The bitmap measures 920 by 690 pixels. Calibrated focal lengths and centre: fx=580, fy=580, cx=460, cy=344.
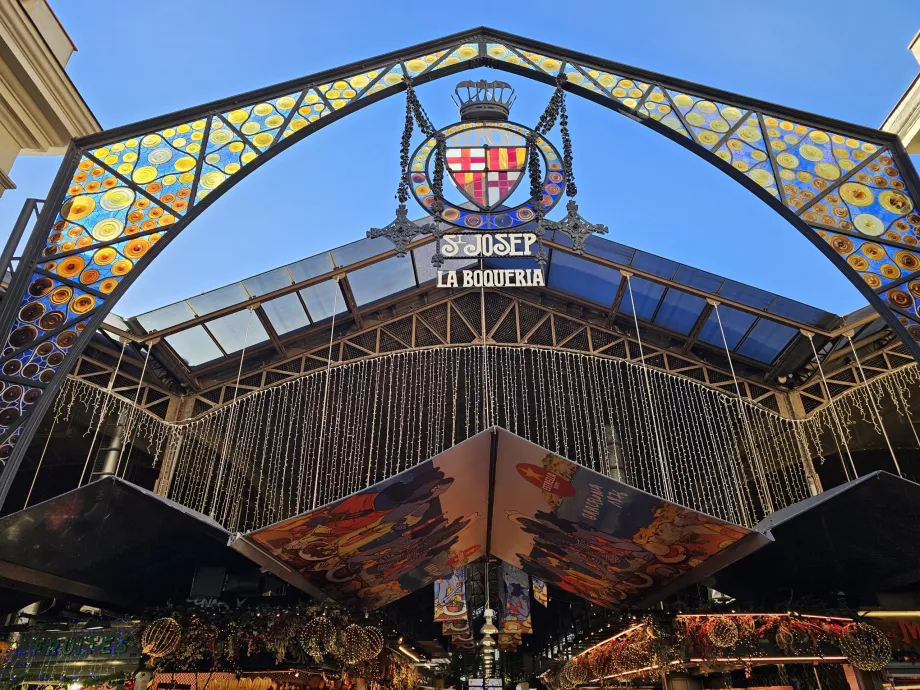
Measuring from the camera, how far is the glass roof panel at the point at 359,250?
9.59 meters

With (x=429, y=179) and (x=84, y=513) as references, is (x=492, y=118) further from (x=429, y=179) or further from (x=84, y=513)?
(x=84, y=513)

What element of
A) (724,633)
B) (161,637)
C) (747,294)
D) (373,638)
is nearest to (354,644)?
(373,638)

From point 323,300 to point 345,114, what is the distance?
17.1 ft

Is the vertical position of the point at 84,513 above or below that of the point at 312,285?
below

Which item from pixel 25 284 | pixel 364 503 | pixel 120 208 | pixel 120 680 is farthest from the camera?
pixel 120 680

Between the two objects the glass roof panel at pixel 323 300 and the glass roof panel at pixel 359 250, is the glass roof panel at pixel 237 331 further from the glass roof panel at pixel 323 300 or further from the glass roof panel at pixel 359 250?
the glass roof panel at pixel 359 250

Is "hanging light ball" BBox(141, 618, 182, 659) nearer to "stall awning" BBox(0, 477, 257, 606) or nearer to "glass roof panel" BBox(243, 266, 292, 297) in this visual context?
"stall awning" BBox(0, 477, 257, 606)

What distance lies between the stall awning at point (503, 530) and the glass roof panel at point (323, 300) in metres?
4.37

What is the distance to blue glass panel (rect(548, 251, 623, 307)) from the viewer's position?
399 inches

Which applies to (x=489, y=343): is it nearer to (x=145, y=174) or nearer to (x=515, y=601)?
(x=515, y=601)

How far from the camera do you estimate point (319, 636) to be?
673 cm

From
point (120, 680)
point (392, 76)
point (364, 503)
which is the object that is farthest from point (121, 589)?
point (392, 76)

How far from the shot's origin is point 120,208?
4770 mm

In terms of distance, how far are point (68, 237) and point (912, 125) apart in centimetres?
704
